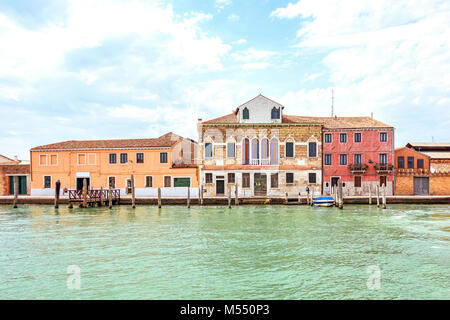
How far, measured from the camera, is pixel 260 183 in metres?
35.0

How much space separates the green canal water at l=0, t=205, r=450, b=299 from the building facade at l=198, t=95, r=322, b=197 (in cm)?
1179

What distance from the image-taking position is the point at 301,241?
52.4 feet

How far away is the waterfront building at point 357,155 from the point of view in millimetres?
35312

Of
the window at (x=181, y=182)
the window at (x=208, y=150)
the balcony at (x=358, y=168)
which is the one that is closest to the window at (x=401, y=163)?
the balcony at (x=358, y=168)

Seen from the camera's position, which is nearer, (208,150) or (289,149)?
(289,149)

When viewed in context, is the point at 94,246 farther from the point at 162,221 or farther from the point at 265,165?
the point at 265,165

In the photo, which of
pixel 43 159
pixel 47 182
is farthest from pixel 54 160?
pixel 47 182

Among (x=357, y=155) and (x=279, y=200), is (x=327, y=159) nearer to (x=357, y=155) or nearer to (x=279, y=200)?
(x=357, y=155)

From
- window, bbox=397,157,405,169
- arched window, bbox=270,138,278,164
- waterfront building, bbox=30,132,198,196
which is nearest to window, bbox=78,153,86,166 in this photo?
waterfront building, bbox=30,132,198,196

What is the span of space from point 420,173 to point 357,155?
598 cm

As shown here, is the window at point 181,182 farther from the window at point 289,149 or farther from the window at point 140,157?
the window at point 289,149

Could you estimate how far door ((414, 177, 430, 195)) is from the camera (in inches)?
1379
